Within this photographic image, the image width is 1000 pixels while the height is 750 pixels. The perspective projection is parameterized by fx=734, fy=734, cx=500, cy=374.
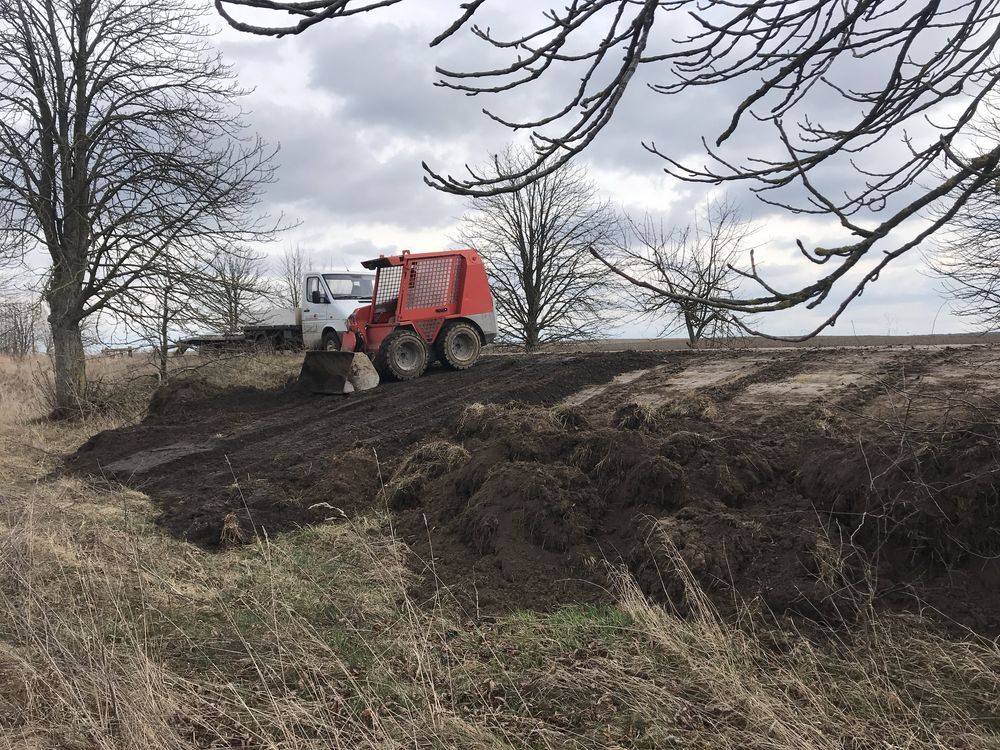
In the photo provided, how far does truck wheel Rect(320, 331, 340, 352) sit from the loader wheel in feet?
12.8

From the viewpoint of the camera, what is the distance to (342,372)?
13641 millimetres

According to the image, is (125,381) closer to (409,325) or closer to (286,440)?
(409,325)

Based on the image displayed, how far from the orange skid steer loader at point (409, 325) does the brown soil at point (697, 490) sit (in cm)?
392

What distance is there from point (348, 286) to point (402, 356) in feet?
17.3

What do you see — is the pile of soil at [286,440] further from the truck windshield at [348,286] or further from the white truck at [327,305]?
the truck windshield at [348,286]

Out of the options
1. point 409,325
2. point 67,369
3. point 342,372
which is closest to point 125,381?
point 67,369

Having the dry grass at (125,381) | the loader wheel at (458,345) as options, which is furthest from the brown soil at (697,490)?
the dry grass at (125,381)

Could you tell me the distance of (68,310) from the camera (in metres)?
13.8

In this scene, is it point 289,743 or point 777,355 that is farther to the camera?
point 777,355

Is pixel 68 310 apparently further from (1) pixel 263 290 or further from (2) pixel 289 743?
(2) pixel 289 743

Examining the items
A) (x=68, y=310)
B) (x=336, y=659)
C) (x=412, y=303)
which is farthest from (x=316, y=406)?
(x=336, y=659)

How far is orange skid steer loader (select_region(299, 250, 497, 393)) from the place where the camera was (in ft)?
45.4

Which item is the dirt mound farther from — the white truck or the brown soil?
the white truck

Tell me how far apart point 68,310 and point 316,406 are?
5284mm
